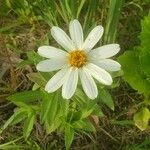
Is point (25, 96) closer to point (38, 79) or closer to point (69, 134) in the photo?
point (38, 79)

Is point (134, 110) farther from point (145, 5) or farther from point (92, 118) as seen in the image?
point (145, 5)

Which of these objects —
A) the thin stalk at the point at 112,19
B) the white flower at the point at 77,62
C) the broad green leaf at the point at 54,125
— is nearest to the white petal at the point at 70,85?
the white flower at the point at 77,62

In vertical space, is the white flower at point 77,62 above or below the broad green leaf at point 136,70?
above

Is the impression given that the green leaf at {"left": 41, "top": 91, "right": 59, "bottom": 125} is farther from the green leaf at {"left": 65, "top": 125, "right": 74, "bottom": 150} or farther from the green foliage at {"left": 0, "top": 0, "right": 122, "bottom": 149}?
the green leaf at {"left": 65, "top": 125, "right": 74, "bottom": 150}

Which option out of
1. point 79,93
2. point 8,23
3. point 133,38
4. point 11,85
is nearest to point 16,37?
point 8,23

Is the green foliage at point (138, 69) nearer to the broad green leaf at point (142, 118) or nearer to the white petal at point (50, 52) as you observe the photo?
the broad green leaf at point (142, 118)

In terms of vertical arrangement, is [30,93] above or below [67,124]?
above
